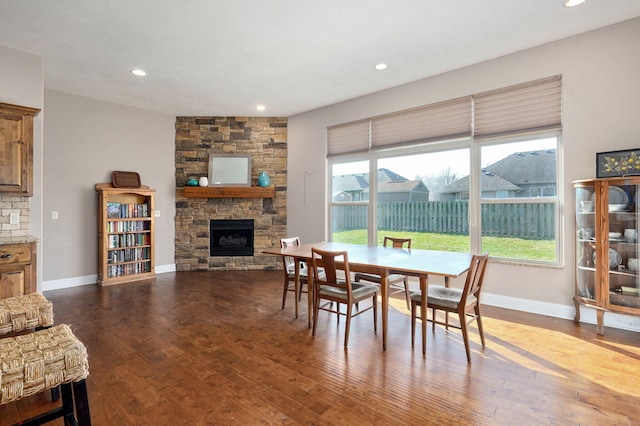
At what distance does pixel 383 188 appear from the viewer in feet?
16.1

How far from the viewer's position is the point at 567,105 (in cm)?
333

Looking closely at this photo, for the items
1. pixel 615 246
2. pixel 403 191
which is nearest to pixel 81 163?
pixel 403 191

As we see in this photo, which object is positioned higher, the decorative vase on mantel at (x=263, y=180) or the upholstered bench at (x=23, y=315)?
the decorative vase on mantel at (x=263, y=180)

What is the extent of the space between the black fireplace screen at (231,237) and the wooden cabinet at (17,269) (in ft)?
10.2

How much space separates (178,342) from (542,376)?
284 cm

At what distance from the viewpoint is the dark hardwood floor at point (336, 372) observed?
1818mm

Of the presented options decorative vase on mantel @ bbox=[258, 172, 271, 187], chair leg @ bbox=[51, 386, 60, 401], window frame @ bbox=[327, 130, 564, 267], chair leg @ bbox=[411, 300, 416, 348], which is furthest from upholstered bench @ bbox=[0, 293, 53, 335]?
decorative vase on mantel @ bbox=[258, 172, 271, 187]

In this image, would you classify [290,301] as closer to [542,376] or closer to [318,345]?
[318,345]

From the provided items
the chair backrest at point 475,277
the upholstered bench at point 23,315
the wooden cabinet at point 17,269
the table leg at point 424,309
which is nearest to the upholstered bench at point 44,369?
the upholstered bench at point 23,315

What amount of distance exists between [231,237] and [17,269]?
343cm

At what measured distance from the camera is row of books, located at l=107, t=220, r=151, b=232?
5039mm

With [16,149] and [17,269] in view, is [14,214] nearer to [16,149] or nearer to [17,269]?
[16,149]

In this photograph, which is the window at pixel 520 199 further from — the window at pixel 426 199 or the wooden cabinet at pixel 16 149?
the wooden cabinet at pixel 16 149

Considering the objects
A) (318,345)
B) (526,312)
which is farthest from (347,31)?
(526,312)
